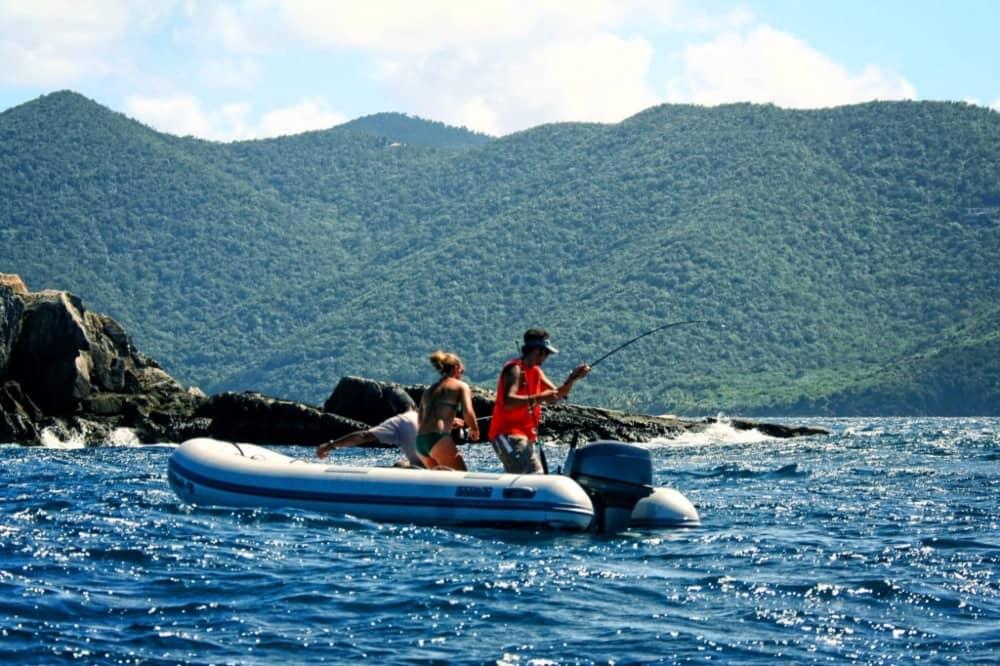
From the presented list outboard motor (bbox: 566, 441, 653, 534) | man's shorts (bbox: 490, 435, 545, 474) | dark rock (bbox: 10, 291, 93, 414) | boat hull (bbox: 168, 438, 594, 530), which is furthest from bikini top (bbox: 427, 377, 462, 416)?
dark rock (bbox: 10, 291, 93, 414)

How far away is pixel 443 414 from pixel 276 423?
23.3m

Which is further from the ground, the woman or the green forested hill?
the green forested hill

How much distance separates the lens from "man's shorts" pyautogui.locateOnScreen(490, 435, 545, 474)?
47.4 ft

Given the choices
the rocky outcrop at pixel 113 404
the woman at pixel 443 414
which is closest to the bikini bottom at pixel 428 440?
the woman at pixel 443 414

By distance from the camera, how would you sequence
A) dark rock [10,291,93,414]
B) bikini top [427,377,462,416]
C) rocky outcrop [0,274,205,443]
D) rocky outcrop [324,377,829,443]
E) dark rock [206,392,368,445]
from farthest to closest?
rocky outcrop [324,377,829,443]
dark rock [206,392,368,445]
dark rock [10,291,93,414]
rocky outcrop [0,274,205,443]
bikini top [427,377,462,416]

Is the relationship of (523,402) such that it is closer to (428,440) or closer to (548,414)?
(428,440)

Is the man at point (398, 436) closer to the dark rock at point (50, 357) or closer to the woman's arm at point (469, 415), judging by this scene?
the woman's arm at point (469, 415)

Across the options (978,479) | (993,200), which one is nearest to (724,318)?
(993,200)

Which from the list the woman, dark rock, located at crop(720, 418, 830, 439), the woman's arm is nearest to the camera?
the woman's arm

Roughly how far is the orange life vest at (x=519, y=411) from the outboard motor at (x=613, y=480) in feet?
2.22

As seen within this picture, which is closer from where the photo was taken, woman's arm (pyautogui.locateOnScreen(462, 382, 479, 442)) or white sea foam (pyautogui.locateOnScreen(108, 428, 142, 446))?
woman's arm (pyautogui.locateOnScreen(462, 382, 479, 442))

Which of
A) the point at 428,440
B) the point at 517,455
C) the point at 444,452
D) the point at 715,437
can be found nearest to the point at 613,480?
the point at 517,455

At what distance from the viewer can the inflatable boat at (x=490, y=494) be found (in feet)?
44.5

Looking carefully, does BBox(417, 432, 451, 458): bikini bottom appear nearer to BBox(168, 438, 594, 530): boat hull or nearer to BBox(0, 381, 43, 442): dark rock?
BBox(168, 438, 594, 530): boat hull
